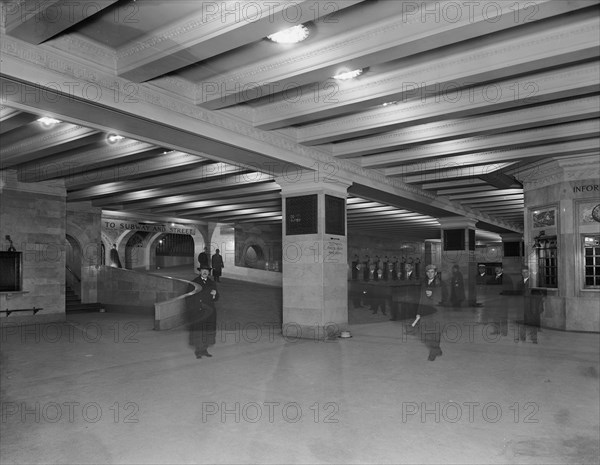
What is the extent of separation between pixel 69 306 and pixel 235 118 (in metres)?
12.3

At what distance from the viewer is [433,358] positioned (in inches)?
336

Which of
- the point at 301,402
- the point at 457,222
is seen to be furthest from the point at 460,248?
the point at 301,402

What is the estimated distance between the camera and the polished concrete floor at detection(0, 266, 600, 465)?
175 inches

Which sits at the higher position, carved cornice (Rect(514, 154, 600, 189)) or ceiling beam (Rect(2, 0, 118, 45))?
ceiling beam (Rect(2, 0, 118, 45))

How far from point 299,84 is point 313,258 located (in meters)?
4.84

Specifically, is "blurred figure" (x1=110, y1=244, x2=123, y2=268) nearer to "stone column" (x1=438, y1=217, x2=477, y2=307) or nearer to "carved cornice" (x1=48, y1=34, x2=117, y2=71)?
"stone column" (x1=438, y1=217, x2=477, y2=307)

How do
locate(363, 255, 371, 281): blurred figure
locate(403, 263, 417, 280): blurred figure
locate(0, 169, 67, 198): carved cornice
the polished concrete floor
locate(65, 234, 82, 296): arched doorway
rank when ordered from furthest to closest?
locate(363, 255, 371, 281): blurred figure
locate(65, 234, 82, 296): arched doorway
locate(0, 169, 67, 198): carved cornice
locate(403, 263, 417, 280): blurred figure
the polished concrete floor

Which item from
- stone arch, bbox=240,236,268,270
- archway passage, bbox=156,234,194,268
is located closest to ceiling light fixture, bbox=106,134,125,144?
stone arch, bbox=240,236,268,270

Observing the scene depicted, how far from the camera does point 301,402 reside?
5.95m

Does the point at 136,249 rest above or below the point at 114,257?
above

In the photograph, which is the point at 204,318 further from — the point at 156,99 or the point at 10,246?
the point at 10,246

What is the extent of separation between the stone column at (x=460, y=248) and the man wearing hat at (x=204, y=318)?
12.0 metres

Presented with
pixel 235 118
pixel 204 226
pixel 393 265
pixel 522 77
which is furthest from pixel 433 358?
pixel 393 265

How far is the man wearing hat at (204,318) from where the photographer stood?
891 cm
